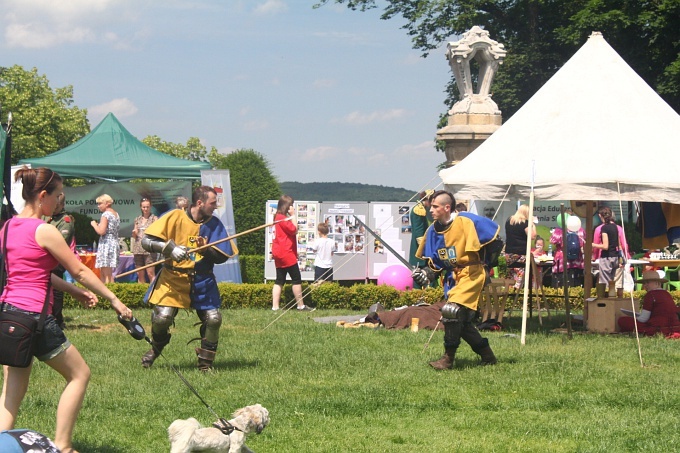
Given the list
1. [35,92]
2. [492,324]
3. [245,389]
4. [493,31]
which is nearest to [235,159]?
[493,31]

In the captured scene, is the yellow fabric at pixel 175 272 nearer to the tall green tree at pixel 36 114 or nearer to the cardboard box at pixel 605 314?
the cardboard box at pixel 605 314

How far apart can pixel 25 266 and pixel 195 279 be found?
3.74 metres

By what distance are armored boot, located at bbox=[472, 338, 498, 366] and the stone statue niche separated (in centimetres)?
983

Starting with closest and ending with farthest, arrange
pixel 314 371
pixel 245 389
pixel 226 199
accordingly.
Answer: pixel 245 389 < pixel 314 371 < pixel 226 199

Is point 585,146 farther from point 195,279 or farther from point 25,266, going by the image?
point 25,266

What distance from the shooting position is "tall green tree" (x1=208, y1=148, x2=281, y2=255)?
2553 centimetres

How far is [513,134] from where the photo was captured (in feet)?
40.2

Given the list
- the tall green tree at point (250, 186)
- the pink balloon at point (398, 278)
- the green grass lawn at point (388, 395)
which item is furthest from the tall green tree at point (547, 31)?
the green grass lawn at point (388, 395)

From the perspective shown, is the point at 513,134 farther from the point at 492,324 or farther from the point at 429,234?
the point at 429,234

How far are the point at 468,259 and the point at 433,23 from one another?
80.0 feet

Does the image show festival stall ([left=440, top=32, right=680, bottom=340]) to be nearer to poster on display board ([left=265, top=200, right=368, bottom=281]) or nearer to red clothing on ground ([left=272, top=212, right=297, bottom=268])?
red clothing on ground ([left=272, top=212, right=297, bottom=268])

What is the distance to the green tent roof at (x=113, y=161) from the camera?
18234mm

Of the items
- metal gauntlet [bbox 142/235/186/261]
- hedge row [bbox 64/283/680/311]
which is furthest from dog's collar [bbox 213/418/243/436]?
hedge row [bbox 64/283/680/311]

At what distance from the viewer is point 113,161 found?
18516 millimetres
